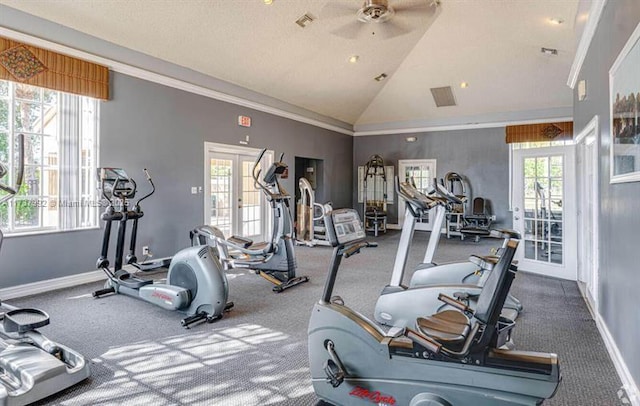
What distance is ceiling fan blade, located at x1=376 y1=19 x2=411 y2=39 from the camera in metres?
5.57

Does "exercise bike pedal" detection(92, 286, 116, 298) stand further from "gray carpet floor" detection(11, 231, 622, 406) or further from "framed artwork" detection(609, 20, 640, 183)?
"framed artwork" detection(609, 20, 640, 183)

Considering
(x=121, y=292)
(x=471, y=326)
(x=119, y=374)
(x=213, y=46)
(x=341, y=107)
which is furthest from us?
(x=341, y=107)

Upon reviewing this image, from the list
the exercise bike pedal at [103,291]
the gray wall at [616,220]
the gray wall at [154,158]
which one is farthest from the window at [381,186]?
the exercise bike pedal at [103,291]

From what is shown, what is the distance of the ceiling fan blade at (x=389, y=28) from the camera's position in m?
5.57

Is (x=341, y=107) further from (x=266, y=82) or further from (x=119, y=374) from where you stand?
(x=119, y=374)

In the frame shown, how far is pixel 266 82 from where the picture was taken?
23.3ft

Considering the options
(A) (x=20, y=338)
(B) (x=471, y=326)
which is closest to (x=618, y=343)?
(B) (x=471, y=326)

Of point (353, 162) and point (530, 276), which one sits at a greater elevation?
point (353, 162)

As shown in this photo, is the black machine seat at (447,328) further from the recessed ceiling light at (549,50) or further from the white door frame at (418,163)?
Answer: the white door frame at (418,163)

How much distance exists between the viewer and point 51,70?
14.1 feet

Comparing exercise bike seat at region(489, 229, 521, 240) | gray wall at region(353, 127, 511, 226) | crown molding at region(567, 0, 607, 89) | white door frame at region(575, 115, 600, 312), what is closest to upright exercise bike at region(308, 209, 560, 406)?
exercise bike seat at region(489, 229, 521, 240)

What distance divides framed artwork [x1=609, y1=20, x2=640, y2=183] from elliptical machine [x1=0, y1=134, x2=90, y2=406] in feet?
12.1

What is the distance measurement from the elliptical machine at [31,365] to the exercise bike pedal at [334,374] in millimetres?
1625

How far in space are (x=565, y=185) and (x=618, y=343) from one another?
303 cm
